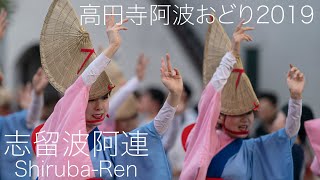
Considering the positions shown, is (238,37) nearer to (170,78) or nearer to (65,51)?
(170,78)

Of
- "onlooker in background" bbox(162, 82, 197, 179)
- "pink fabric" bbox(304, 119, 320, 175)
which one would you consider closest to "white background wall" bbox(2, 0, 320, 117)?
"onlooker in background" bbox(162, 82, 197, 179)

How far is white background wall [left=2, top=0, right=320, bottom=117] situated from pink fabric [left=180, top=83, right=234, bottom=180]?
21.3 inches

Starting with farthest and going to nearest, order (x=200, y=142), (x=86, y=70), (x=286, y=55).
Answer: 1. (x=286, y=55)
2. (x=200, y=142)
3. (x=86, y=70)

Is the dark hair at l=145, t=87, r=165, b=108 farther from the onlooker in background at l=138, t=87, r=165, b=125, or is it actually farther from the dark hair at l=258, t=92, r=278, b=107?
the dark hair at l=258, t=92, r=278, b=107

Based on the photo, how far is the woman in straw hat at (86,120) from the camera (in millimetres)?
6566

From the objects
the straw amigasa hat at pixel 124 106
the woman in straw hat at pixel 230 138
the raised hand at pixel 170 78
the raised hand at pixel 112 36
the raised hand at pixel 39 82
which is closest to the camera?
the raised hand at pixel 112 36

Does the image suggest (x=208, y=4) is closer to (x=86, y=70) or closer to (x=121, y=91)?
(x=86, y=70)

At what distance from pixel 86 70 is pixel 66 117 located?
0.87 feet

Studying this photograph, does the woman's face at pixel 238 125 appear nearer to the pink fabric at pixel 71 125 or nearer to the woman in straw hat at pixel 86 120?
the woman in straw hat at pixel 86 120

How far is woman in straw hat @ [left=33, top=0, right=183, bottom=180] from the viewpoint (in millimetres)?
6566

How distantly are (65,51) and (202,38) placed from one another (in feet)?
5.22

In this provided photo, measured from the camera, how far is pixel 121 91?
849 cm

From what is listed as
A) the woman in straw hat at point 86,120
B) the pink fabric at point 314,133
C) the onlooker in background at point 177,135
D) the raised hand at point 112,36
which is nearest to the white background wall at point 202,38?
the woman in straw hat at point 86,120

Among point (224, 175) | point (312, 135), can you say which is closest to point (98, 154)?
point (224, 175)
